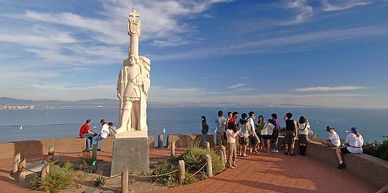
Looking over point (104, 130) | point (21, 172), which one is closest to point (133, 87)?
point (104, 130)

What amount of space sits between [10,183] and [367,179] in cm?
1166

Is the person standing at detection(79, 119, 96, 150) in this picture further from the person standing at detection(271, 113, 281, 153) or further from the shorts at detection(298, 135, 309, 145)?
the shorts at detection(298, 135, 309, 145)

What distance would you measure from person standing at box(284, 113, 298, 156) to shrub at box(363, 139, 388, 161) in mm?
2991

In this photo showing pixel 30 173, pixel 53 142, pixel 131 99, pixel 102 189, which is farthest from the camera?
pixel 53 142

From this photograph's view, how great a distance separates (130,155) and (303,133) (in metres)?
7.86

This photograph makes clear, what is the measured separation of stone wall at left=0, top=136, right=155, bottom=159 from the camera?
15.8m

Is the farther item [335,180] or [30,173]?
[30,173]

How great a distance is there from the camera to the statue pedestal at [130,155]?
1208 centimetres

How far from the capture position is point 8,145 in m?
15.8

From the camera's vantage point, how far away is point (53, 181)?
1051 centimetres

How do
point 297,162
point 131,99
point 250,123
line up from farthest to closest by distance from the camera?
point 250,123 < point 297,162 < point 131,99

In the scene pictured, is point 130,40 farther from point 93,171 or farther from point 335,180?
point 335,180

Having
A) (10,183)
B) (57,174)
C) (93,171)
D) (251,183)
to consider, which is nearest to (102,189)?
(57,174)

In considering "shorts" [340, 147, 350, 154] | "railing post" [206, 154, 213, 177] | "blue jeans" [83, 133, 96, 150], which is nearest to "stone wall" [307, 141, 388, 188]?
"shorts" [340, 147, 350, 154]
